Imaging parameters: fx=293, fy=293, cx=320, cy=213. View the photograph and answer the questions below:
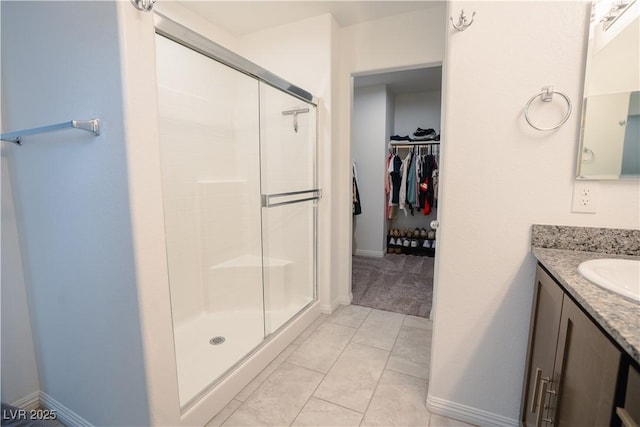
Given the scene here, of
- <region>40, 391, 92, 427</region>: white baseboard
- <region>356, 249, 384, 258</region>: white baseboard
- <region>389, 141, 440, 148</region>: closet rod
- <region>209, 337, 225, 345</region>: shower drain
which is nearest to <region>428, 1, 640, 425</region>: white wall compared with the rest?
<region>209, 337, 225, 345</region>: shower drain

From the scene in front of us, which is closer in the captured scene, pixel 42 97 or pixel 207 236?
pixel 42 97

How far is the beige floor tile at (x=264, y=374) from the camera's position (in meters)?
1.65

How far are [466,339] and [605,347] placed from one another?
0.80m

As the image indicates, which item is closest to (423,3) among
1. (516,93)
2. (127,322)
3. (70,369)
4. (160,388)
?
(516,93)

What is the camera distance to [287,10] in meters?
2.28

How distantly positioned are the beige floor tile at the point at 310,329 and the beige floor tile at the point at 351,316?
66 millimetres

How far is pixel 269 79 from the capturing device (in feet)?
6.46

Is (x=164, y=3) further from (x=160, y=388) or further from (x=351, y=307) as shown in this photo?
(x=351, y=307)

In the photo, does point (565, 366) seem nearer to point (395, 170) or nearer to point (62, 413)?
point (62, 413)

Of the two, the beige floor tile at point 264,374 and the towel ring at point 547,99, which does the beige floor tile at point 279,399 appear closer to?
the beige floor tile at point 264,374

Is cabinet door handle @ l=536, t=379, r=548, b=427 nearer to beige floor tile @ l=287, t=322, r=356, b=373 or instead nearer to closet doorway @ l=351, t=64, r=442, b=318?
beige floor tile @ l=287, t=322, r=356, b=373

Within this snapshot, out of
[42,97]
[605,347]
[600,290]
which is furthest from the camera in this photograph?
[42,97]

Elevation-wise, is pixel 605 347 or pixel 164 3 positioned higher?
pixel 164 3

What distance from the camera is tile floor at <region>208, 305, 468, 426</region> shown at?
4.86ft
